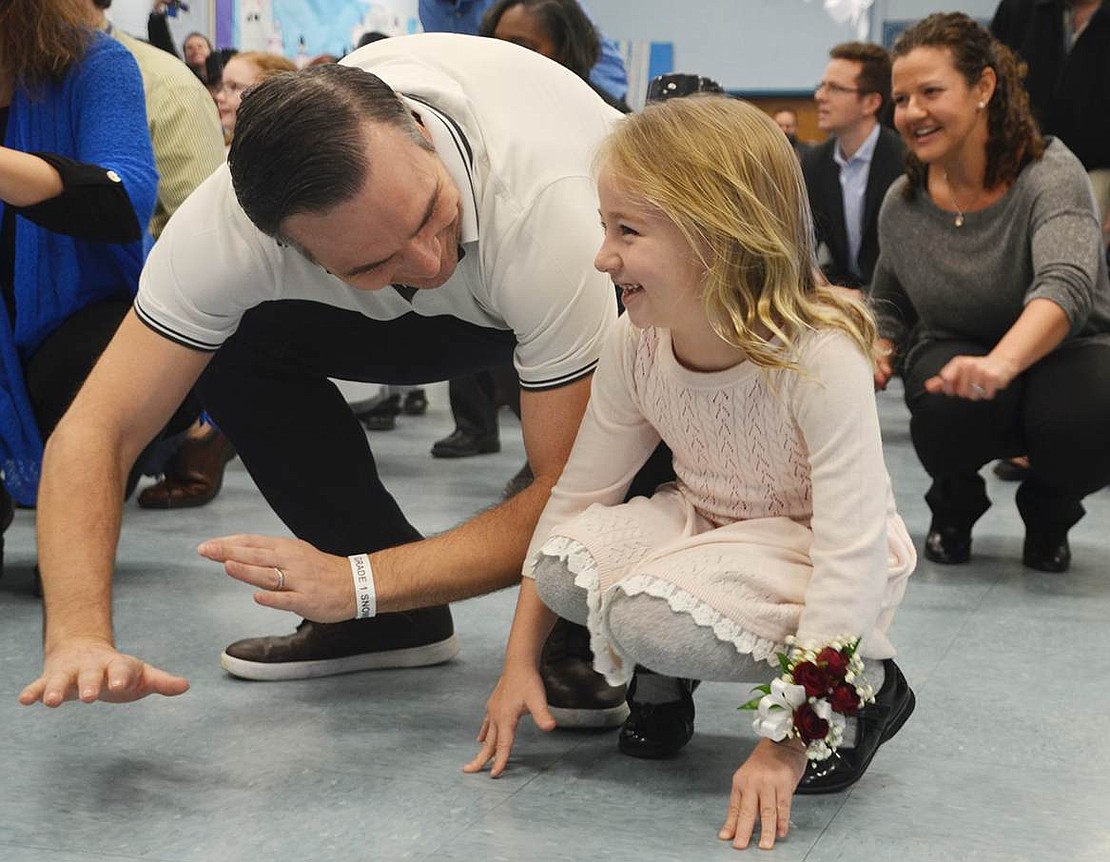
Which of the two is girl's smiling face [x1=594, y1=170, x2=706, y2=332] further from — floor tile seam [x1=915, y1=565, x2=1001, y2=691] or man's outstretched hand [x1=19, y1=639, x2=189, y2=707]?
floor tile seam [x1=915, y1=565, x2=1001, y2=691]

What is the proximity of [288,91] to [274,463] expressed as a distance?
56 centimetres

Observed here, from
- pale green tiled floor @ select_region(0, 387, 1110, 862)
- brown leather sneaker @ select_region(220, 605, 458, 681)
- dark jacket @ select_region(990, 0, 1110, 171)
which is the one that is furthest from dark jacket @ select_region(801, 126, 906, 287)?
brown leather sneaker @ select_region(220, 605, 458, 681)

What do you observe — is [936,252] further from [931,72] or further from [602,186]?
[602,186]

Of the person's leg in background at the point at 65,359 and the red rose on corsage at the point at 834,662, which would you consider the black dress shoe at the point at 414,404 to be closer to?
the person's leg in background at the point at 65,359

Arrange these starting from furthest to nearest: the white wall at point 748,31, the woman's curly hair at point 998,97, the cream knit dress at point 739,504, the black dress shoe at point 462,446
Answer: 1. the white wall at point 748,31
2. the black dress shoe at point 462,446
3. the woman's curly hair at point 998,97
4. the cream knit dress at point 739,504

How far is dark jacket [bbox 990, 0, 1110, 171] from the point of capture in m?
3.23

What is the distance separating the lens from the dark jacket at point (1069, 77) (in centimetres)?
323

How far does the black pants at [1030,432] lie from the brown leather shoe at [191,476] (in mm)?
1358

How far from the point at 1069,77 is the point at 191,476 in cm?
210

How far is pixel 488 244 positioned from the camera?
4.89ft

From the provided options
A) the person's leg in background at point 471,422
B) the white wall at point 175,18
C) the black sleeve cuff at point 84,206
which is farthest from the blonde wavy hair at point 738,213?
the white wall at point 175,18

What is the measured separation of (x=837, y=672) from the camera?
1.26m

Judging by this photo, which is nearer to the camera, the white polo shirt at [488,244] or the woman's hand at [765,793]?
the woman's hand at [765,793]

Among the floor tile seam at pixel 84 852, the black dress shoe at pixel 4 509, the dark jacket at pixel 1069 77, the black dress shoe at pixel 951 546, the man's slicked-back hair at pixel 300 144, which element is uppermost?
the man's slicked-back hair at pixel 300 144
